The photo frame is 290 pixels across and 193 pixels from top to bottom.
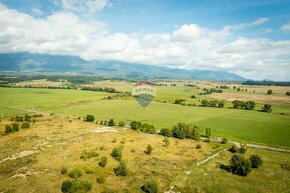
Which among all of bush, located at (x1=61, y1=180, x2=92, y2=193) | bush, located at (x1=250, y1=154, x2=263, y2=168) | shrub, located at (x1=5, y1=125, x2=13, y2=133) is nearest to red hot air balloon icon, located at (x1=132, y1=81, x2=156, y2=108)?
shrub, located at (x1=5, y1=125, x2=13, y2=133)

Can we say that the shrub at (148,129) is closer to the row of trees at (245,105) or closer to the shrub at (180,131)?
the shrub at (180,131)

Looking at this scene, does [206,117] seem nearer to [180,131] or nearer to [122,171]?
[180,131]

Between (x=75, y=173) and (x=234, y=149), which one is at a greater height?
(x=75, y=173)

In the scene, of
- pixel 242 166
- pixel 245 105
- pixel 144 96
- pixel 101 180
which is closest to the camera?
pixel 101 180

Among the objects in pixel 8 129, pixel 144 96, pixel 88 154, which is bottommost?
pixel 88 154

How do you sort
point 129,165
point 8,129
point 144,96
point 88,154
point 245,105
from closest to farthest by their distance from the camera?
point 129,165 < point 88,154 < point 8,129 < point 245,105 < point 144,96

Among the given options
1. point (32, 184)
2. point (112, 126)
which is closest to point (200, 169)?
point (32, 184)

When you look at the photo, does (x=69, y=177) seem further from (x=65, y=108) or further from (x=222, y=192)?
(x=65, y=108)

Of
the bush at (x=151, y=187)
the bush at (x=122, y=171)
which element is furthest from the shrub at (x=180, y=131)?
the bush at (x=151, y=187)

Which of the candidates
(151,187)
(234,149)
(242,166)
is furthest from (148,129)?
(151,187)
